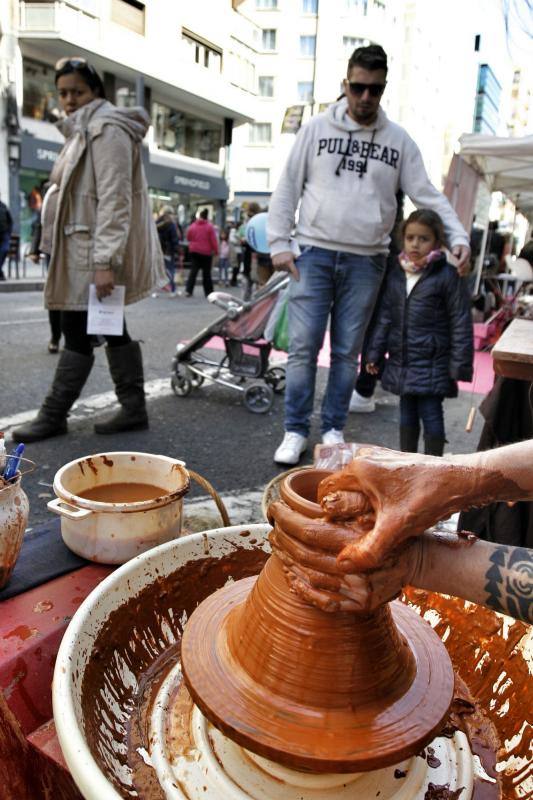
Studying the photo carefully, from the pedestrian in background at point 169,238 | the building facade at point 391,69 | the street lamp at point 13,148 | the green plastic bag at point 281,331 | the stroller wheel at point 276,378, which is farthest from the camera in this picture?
the street lamp at point 13,148

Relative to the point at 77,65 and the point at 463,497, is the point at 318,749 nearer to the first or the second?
the point at 463,497

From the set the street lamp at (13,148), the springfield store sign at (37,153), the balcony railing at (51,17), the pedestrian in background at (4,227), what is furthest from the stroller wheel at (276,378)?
the balcony railing at (51,17)

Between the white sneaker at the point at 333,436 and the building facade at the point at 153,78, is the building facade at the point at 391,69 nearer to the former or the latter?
the building facade at the point at 153,78

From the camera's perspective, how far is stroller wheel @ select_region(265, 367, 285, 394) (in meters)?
4.66

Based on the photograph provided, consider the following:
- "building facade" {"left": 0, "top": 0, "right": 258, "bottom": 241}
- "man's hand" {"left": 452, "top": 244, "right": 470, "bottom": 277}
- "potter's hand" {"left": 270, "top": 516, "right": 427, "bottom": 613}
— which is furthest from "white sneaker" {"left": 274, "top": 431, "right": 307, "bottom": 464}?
"building facade" {"left": 0, "top": 0, "right": 258, "bottom": 241}

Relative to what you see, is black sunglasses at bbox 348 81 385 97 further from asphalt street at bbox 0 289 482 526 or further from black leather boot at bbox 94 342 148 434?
asphalt street at bbox 0 289 482 526

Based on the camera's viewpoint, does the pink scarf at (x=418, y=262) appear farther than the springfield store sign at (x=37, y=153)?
No

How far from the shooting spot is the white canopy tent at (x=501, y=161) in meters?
7.23

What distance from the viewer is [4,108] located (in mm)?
17344

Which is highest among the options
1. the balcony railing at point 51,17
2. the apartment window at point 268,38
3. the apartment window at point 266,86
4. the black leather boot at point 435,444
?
the apartment window at point 268,38

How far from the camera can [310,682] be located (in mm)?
1028

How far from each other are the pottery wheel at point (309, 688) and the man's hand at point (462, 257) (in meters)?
2.26

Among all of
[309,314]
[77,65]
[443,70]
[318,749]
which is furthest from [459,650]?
[443,70]

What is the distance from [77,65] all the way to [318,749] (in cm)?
323
